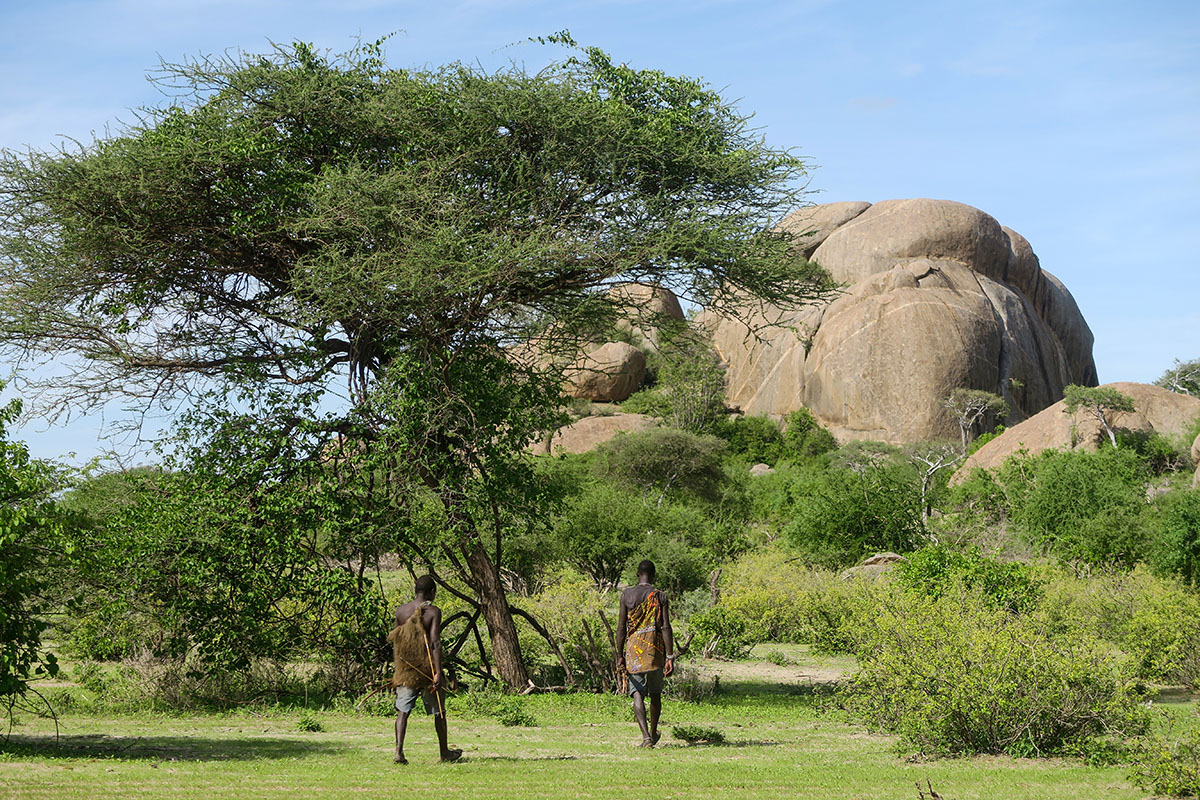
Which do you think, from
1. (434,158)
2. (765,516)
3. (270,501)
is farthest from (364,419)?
(765,516)

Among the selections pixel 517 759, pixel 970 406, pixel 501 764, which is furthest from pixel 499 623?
pixel 970 406

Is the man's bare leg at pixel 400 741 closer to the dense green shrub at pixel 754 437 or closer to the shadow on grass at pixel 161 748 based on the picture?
the shadow on grass at pixel 161 748

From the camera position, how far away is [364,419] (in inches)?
492

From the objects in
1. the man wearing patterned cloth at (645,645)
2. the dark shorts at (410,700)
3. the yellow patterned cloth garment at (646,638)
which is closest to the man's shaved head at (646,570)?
the man wearing patterned cloth at (645,645)

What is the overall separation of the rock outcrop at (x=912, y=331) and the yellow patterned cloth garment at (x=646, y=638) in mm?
39891

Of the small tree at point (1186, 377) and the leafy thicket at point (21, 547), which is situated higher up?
the small tree at point (1186, 377)

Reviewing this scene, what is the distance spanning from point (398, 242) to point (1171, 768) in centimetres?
865

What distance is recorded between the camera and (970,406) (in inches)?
2004

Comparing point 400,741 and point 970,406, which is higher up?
point 970,406

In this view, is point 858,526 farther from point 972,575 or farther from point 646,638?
point 646,638

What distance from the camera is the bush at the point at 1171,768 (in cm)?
675

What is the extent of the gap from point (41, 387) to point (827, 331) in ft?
149

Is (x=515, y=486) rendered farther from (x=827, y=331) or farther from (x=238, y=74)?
(x=827, y=331)

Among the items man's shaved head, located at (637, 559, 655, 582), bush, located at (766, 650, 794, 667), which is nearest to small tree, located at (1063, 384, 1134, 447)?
bush, located at (766, 650, 794, 667)
